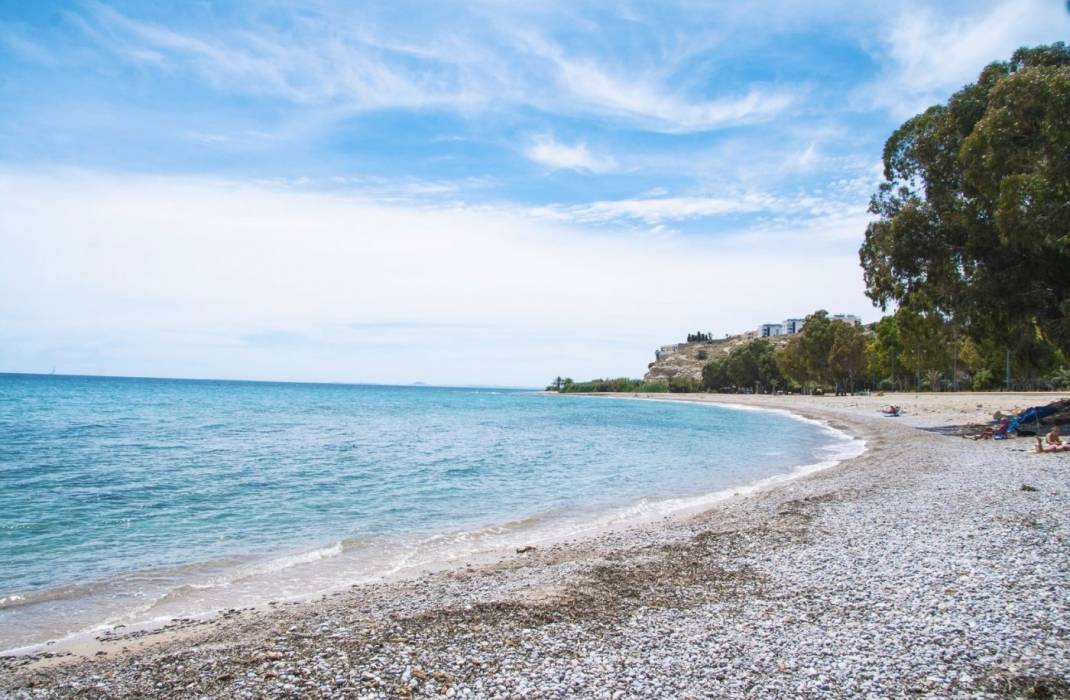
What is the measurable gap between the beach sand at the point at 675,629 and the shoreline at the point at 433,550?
427mm

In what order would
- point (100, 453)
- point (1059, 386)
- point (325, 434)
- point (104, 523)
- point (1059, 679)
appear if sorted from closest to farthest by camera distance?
1. point (1059, 679)
2. point (104, 523)
3. point (100, 453)
4. point (325, 434)
5. point (1059, 386)

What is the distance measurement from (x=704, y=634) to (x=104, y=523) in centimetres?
1362

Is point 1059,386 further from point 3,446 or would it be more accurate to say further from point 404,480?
point 3,446

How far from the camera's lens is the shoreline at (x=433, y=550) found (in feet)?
26.6

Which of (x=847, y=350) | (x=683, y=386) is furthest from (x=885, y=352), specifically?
(x=683, y=386)

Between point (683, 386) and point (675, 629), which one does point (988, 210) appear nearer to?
point (675, 629)

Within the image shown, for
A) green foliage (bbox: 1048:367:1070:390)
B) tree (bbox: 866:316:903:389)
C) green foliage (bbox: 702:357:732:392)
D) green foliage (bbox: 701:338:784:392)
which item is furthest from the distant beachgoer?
green foliage (bbox: 702:357:732:392)

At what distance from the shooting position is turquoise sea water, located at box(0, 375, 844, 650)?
9.95m

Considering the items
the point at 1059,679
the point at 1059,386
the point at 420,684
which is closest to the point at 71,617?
the point at 420,684

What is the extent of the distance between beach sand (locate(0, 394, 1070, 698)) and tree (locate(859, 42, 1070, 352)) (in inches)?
561

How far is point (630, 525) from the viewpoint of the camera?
557 inches

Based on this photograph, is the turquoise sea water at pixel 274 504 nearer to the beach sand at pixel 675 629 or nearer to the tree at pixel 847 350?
the beach sand at pixel 675 629

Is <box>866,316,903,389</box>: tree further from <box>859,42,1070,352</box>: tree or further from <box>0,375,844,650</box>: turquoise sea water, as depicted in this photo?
<box>0,375,844,650</box>: turquoise sea water

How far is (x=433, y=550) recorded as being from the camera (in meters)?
12.3
